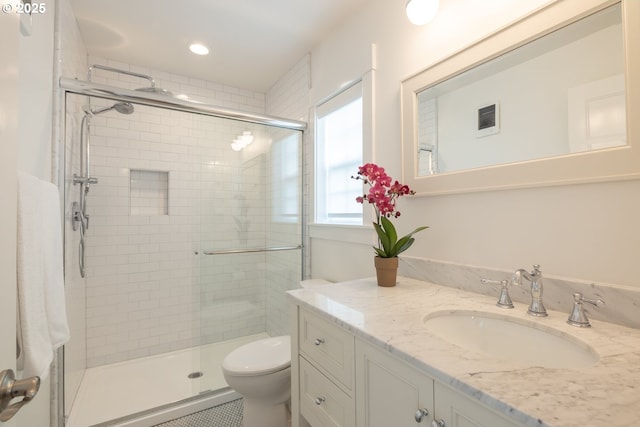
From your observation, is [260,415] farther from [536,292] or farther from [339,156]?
[339,156]

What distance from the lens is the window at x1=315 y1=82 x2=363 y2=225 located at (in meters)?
1.91

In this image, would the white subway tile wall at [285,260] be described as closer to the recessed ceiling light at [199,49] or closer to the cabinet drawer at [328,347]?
the recessed ceiling light at [199,49]

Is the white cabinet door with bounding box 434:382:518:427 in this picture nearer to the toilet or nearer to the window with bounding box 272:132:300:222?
the toilet

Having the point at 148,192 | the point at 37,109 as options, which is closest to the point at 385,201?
the point at 37,109

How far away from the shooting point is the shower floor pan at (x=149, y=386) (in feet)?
5.87

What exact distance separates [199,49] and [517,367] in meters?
2.74

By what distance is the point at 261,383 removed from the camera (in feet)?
5.00

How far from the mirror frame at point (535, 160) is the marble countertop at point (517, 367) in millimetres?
445

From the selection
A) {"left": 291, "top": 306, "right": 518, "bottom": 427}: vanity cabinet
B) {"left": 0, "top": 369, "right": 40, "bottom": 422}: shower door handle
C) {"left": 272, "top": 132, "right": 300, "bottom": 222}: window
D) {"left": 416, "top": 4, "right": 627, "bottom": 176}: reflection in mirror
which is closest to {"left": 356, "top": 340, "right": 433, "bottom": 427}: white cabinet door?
{"left": 291, "top": 306, "right": 518, "bottom": 427}: vanity cabinet

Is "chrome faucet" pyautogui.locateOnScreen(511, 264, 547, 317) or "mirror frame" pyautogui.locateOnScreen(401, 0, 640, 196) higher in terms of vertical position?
"mirror frame" pyautogui.locateOnScreen(401, 0, 640, 196)

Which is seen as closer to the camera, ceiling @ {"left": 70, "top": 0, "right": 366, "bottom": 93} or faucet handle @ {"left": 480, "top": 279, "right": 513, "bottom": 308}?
faucet handle @ {"left": 480, "top": 279, "right": 513, "bottom": 308}

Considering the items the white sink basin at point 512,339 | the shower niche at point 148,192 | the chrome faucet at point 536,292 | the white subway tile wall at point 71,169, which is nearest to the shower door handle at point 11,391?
the white sink basin at point 512,339

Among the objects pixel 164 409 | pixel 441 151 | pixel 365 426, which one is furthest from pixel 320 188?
pixel 164 409

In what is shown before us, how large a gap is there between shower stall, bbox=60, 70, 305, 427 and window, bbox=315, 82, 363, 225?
268mm
